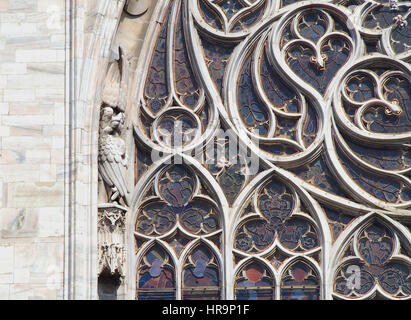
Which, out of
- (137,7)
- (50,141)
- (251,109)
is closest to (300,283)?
(251,109)

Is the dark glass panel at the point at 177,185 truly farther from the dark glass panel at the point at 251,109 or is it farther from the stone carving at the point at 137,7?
the stone carving at the point at 137,7

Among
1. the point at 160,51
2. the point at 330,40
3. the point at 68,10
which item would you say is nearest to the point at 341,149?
the point at 330,40

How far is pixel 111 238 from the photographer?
55.7 ft

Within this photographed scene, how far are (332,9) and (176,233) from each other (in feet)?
12.8

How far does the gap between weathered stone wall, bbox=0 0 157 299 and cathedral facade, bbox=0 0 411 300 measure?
2 centimetres

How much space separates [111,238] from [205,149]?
6.45 ft

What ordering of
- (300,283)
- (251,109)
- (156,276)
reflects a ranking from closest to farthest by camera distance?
(300,283), (156,276), (251,109)

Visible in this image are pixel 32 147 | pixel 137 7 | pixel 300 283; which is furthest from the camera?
pixel 137 7

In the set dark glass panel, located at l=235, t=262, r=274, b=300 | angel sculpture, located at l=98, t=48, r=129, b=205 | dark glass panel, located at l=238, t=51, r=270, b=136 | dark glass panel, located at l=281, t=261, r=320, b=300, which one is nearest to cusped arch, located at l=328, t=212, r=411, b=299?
dark glass panel, located at l=281, t=261, r=320, b=300

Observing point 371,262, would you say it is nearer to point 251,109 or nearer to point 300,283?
point 300,283

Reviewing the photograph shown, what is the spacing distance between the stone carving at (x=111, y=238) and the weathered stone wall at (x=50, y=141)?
201mm

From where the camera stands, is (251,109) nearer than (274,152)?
No

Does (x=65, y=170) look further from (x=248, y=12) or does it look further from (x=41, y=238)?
(x=248, y=12)

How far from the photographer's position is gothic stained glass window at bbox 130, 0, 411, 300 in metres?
17.5
